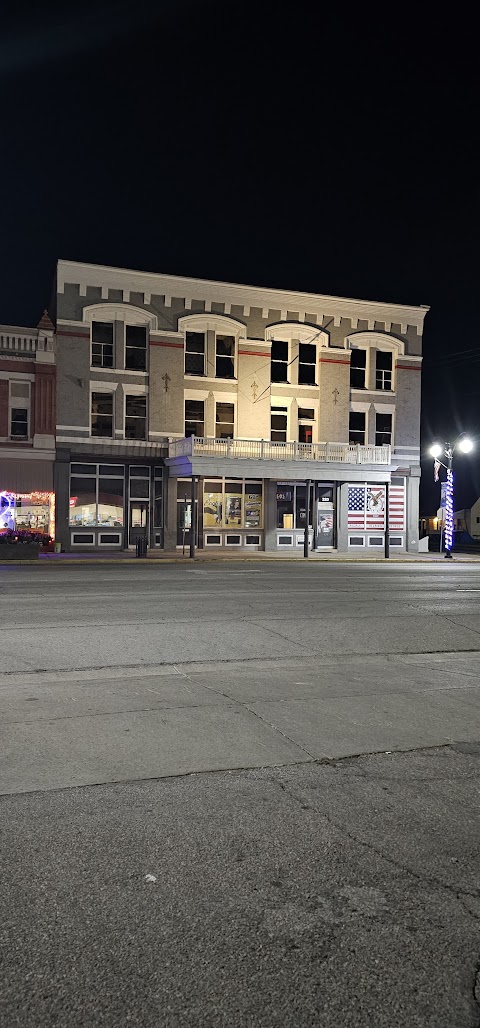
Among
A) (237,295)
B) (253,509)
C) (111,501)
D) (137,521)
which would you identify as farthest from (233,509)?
(237,295)

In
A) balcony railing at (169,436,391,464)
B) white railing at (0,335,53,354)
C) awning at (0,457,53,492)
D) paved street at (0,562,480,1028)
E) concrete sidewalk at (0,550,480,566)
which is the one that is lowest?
paved street at (0,562,480,1028)

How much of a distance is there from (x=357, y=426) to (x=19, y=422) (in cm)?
1637

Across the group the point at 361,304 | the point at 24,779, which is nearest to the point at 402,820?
the point at 24,779

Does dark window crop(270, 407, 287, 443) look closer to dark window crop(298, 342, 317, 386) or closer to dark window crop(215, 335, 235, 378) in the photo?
dark window crop(298, 342, 317, 386)

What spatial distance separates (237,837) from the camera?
421cm

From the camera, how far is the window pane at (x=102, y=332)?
3259 cm

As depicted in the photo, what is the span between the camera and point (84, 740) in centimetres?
605

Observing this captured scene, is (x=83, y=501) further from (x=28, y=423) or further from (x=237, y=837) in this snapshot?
(x=237, y=837)

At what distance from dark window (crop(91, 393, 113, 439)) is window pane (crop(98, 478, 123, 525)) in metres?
2.07

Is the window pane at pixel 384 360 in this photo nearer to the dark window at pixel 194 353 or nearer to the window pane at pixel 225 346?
the window pane at pixel 225 346

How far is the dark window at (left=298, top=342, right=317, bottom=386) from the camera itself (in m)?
35.7

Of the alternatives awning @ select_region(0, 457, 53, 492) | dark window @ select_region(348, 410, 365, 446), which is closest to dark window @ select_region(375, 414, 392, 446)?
dark window @ select_region(348, 410, 365, 446)

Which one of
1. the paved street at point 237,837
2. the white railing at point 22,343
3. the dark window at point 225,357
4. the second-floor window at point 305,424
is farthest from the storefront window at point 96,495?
the paved street at point 237,837

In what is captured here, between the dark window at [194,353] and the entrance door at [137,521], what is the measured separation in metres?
6.54
